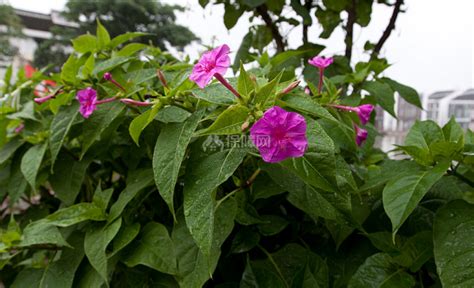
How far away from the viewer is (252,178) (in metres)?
0.55

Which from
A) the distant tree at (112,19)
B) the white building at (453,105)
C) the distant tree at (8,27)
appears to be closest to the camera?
the white building at (453,105)

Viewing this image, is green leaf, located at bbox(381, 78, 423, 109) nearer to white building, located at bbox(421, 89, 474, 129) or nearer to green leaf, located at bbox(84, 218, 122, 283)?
green leaf, located at bbox(84, 218, 122, 283)

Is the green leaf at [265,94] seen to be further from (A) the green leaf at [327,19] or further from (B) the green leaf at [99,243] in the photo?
(A) the green leaf at [327,19]

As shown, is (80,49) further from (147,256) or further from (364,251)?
(364,251)

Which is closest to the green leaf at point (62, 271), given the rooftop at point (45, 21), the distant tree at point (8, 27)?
the distant tree at point (8, 27)

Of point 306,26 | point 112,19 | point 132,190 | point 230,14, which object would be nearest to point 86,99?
point 132,190

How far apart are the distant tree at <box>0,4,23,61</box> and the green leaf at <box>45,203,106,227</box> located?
385cm

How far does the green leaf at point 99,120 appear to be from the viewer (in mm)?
577

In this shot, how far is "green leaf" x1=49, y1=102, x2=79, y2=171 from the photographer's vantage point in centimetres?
61

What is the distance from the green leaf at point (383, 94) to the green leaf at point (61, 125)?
1.62 feet

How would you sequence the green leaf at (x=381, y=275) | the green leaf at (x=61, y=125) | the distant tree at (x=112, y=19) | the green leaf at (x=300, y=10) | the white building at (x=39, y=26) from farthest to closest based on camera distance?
the white building at (x=39, y=26)
the distant tree at (x=112, y=19)
the green leaf at (x=300, y=10)
the green leaf at (x=61, y=125)
the green leaf at (x=381, y=275)

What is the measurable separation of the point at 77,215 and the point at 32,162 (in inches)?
5.6

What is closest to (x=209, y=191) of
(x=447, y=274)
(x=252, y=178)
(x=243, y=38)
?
(x=252, y=178)

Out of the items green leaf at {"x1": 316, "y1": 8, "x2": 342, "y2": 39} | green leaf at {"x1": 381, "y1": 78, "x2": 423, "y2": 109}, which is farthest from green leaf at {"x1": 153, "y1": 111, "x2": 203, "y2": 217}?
green leaf at {"x1": 316, "y1": 8, "x2": 342, "y2": 39}
